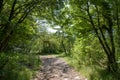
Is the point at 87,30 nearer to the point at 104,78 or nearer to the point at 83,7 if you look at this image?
the point at 83,7

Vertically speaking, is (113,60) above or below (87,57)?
above

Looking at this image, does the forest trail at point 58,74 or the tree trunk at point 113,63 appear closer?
the tree trunk at point 113,63

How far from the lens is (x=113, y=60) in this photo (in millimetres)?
9430

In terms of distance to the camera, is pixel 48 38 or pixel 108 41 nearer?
pixel 108 41

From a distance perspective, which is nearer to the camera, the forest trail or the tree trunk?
the tree trunk

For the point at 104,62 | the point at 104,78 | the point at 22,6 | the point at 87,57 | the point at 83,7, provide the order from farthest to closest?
the point at 87,57 < the point at 104,62 < the point at 83,7 < the point at 104,78 < the point at 22,6

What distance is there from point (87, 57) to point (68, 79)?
141 inches

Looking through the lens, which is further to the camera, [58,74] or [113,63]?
[58,74]

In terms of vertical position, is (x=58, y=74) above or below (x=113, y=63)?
below

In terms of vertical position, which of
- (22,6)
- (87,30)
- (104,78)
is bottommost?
(104,78)

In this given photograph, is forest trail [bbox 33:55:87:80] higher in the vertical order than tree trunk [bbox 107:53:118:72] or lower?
lower

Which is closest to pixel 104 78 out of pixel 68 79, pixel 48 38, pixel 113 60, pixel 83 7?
pixel 113 60

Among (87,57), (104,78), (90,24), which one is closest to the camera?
(104,78)

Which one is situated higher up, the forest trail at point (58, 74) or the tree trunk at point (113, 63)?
the tree trunk at point (113, 63)
